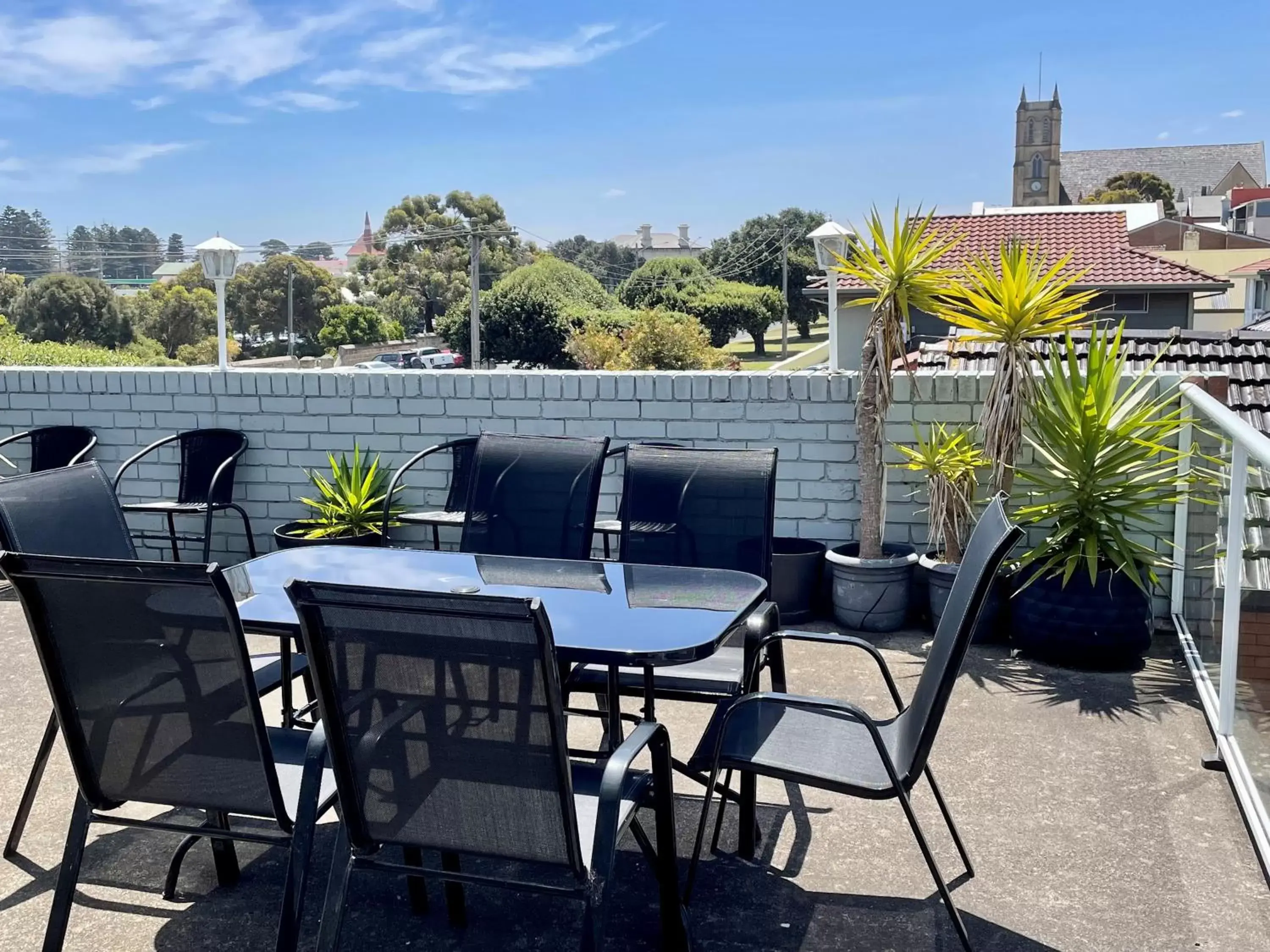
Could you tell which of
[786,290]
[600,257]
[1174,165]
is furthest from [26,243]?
[1174,165]

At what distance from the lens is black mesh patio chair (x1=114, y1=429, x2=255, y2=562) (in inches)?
228

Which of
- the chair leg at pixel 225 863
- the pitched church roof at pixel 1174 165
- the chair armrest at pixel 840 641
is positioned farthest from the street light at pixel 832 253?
the pitched church roof at pixel 1174 165

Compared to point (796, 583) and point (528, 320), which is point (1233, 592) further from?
point (528, 320)

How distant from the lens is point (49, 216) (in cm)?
7556

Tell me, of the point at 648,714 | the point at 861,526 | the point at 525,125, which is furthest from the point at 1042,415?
the point at 525,125

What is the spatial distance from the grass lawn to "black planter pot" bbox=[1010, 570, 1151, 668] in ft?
121

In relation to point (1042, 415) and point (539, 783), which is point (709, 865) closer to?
point (539, 783)

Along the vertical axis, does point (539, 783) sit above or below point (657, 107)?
below

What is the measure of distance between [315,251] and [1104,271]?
55.7 meters

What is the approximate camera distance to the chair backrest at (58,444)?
6227 mm

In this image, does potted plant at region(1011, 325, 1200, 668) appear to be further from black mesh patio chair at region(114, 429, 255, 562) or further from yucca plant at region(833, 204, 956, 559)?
black mesh patio chair at region(114, 429, 255, 562)

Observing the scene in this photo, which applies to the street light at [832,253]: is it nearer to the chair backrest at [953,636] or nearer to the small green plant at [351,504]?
the small green plant at [351,504]

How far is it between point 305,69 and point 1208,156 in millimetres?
71627

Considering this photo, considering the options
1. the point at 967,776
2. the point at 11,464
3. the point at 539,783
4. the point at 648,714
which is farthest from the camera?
the point at 11,464
